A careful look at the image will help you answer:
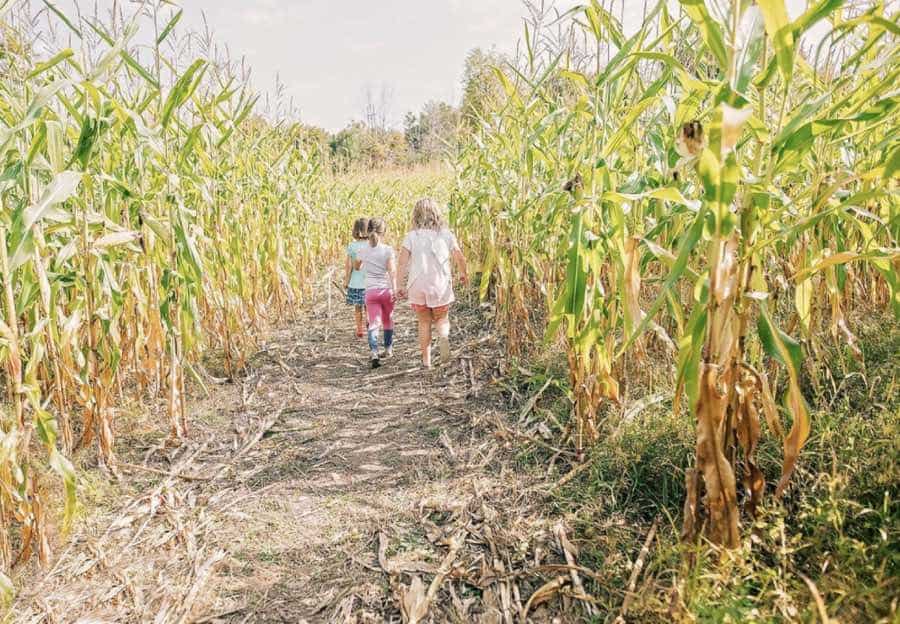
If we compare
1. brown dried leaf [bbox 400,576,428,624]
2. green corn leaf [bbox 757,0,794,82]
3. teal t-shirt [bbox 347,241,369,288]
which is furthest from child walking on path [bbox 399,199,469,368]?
green corn leaf [bbox 757,0,794,82]

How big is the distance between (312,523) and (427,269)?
7.03 ft

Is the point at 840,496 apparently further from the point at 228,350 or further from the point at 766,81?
the point at 228,350

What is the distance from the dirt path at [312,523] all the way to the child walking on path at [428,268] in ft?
1.99

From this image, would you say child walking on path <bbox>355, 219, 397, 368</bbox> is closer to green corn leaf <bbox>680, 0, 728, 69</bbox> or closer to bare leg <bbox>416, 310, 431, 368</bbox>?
bare leg <bbox>416, 310, 431, 368</bbox>

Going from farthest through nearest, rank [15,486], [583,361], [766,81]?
[583,361], [15,486], [766,81]

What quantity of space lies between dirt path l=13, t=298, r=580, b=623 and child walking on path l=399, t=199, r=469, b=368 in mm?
605

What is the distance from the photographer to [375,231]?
4473 millimetres

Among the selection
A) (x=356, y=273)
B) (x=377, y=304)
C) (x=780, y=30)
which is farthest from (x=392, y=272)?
(x=780, y=30)

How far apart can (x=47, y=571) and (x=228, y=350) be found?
6.48 feet

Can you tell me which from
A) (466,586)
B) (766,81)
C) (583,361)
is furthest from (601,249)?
(466,586)

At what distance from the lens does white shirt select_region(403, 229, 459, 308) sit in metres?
4.05

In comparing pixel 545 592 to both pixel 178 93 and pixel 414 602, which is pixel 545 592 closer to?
pixel 414 602

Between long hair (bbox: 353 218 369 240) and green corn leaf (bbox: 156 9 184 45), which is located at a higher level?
green corn leaf (bbox: 156 9 184 45)

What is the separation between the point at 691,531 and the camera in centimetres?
167
